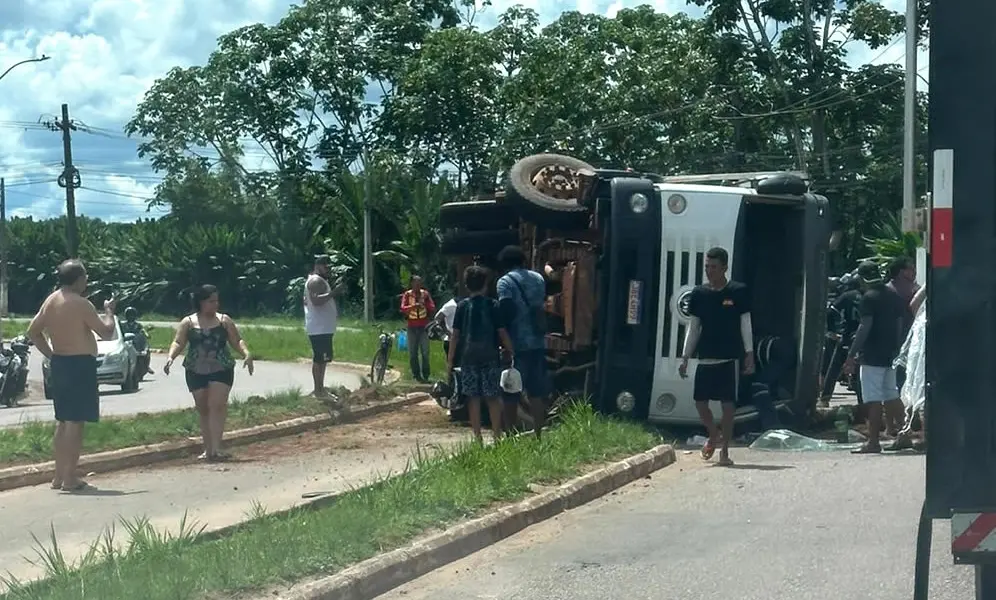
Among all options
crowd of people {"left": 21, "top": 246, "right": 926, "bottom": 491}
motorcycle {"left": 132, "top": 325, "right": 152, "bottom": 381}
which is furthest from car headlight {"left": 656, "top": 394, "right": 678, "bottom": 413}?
motorcycle {"left": 132, "top": 325, "right": 152, "bottom": 381}

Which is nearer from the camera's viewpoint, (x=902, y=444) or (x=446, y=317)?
(x=902, y=444)

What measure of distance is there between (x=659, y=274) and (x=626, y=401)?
1235 millimetres

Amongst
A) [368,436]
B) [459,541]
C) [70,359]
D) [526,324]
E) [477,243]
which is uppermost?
[477,243]

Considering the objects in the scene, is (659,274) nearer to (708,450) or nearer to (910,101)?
(708,450)

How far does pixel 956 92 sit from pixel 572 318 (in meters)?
9.70

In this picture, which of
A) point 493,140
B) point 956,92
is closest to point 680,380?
point 956,92

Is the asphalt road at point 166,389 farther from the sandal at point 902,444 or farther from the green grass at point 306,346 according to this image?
the sandal at point 902,444

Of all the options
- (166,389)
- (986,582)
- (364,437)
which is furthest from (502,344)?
(166,389)

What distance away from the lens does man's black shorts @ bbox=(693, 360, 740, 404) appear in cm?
1169

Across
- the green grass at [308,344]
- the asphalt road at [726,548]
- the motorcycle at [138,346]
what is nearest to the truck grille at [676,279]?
the asphalt road at [726,548]

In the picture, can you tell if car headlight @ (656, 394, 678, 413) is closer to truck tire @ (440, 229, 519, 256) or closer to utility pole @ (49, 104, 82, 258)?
truck tire @ (440, 229, 519, 256)

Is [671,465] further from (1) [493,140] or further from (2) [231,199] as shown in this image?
(2) [231,199]

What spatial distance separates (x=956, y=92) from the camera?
412cm

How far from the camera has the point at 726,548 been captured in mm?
8289
